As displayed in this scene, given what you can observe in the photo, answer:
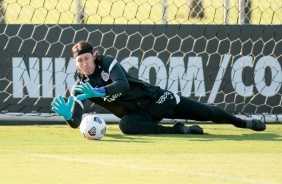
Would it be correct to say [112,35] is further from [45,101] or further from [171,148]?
[171,148]

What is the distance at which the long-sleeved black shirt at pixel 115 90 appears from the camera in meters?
9.95

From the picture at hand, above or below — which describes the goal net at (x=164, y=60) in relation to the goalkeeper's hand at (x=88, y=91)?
above

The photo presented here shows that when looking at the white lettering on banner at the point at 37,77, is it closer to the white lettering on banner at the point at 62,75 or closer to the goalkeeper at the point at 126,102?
the white lettering on banner at the point at 62,75

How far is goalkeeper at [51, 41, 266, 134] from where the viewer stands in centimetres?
983

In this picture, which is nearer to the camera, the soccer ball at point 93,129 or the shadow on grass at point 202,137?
the soccer ball at point 93,129

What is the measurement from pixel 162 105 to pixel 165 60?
1977 mm

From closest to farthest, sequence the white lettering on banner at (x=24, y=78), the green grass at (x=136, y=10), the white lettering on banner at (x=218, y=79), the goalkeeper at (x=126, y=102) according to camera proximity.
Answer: the goalkeeper at (x=126, y=102)
the white lettering on banner at (x=24, y=78)
the white lettering on banner at (x=218, y=79)
the green grass at (x=136, y=10)

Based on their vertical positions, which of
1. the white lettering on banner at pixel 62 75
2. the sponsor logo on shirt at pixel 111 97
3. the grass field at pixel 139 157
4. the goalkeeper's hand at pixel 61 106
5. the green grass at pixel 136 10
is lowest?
the grass field at pixel 139 157

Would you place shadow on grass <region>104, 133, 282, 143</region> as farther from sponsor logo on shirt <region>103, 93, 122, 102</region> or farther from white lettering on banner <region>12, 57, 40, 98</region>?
white lettering on banner <region>12, 57, 40, 98</region>

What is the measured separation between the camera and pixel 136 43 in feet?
40.7

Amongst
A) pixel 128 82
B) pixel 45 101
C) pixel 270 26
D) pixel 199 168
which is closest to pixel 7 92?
pixel 45 101

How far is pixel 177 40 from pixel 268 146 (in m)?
3.74

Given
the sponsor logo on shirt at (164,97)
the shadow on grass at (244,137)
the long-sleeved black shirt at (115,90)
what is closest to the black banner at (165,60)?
the sponsor logo on shirt at (164,97)

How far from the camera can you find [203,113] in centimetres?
1066
